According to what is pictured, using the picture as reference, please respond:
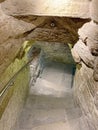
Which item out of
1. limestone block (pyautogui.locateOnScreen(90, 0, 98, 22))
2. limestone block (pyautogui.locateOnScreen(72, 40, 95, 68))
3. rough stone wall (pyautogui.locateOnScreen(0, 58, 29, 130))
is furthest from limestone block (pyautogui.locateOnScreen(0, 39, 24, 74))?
limestone block (pyautogui.locateOnScreen(90, 0, 98, 22))

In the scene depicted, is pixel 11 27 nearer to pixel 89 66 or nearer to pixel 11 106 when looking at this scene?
pixel 11 106

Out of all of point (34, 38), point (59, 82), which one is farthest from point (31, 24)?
point (59, 82)

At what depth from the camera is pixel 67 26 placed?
3.32 meters

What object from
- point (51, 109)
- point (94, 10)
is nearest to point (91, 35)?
point (94, 10)

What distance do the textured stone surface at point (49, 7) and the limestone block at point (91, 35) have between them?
17 cm

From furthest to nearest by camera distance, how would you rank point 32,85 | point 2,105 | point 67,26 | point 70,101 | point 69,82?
point 69,82, point 32,85, point 70,101, point 67,26, point 2,105

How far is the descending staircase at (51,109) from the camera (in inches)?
138

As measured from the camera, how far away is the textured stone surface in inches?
112

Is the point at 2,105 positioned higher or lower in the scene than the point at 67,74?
higher

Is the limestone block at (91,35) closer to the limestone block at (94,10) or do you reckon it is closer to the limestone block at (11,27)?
the limestone block at (94,10)

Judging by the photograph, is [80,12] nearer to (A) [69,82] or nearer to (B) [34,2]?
(B) [34,2]

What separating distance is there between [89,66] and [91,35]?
0.62 meters

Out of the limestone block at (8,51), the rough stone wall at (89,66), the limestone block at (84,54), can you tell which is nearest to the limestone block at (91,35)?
the rough stone wall at (89,66)

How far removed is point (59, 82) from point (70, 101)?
1728 millimetres
